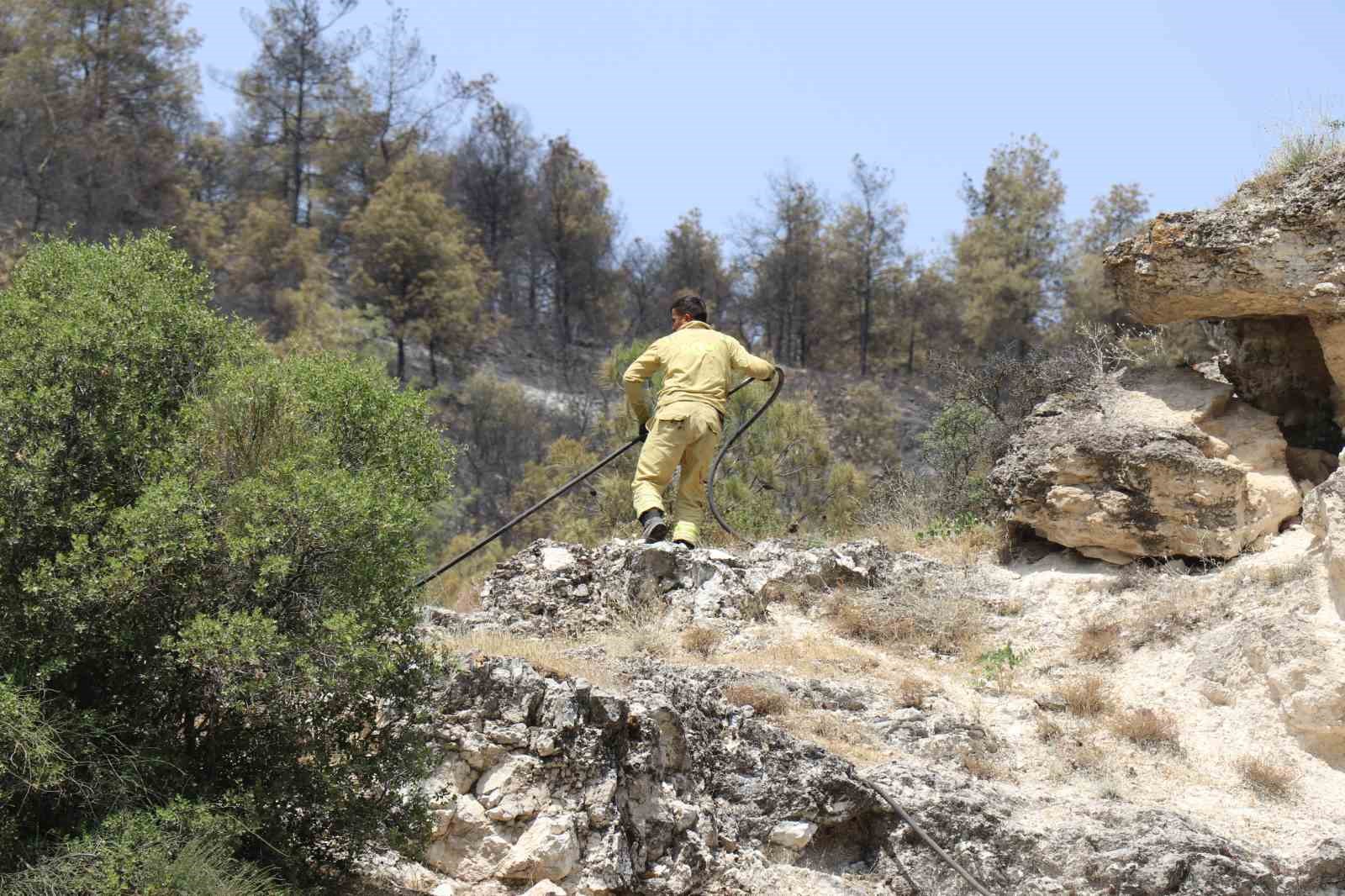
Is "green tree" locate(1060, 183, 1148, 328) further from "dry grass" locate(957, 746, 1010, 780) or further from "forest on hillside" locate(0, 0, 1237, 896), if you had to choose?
"dry grass" locate(957, 746, 1010, 780)

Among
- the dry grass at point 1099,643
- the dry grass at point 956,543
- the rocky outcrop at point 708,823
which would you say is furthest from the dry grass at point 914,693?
the dry grass at point 956,543

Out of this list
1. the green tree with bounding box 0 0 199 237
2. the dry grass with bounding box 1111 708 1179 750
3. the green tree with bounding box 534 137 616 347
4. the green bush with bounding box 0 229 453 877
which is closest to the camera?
the green bush with bounding box 0 229 453 877

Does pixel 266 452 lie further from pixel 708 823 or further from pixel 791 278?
pixel 791 278

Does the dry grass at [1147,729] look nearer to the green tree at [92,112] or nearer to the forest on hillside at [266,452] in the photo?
the forest on hillside at [266,452]

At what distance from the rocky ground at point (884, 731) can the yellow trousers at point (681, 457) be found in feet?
1.34

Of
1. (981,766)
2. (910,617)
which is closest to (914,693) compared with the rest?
(981,766)

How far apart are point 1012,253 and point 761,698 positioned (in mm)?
38015

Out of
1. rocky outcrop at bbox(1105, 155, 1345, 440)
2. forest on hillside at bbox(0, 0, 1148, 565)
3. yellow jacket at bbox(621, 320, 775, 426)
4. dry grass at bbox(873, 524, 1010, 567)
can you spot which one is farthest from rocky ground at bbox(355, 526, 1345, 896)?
forest on hillside at bbox(0, 0, 1148, 565)

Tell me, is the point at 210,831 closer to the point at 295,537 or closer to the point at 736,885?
the point at 295,537

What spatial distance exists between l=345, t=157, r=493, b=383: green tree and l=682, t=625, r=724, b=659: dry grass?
32487mm

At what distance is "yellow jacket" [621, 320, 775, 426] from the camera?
33.6 ft

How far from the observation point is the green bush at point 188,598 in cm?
573

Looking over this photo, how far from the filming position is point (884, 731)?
7.82 meters

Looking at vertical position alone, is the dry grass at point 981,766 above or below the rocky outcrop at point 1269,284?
below
